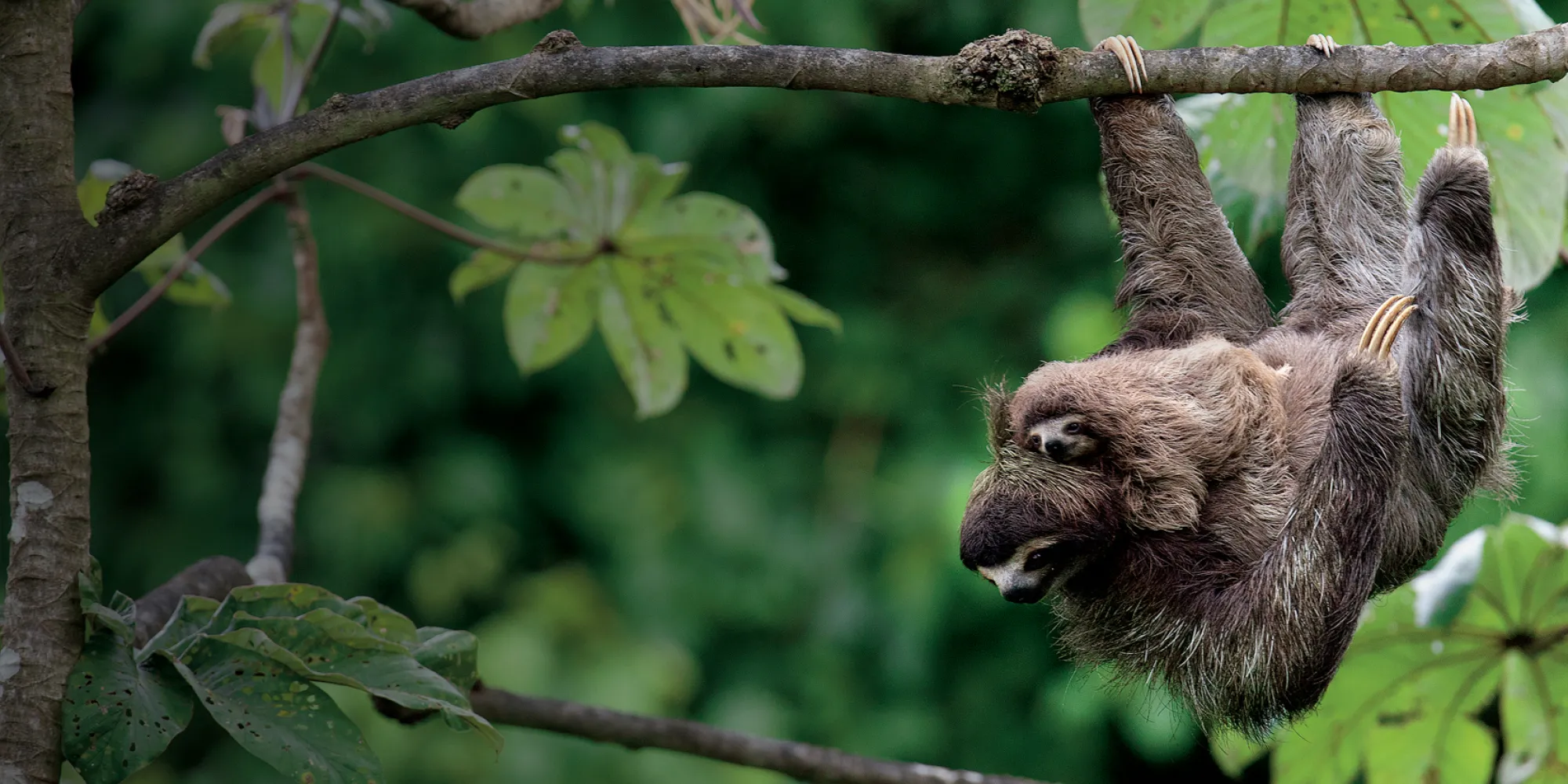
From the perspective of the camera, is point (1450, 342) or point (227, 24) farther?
point (227, 24)

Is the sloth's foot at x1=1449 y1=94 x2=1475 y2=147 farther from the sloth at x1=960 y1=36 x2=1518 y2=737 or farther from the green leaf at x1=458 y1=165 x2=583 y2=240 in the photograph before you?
the green leaf at x1=458 y1=165 x2=583 y2=240

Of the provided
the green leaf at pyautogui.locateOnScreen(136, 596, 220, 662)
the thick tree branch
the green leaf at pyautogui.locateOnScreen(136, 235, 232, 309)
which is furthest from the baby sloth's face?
the green leaf at pyautogui.locateOnScreen(136, 235, 232, 309)

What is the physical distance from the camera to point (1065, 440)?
186 cm

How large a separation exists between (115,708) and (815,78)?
989 mm

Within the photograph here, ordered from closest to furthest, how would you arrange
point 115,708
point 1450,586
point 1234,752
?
1. point 115,708
2. point 1450,586
3. point 1234,752

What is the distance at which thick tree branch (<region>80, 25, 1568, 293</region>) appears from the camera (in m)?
1.38

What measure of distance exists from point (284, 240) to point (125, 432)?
1.18 meters

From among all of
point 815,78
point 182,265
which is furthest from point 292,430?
point 815,78

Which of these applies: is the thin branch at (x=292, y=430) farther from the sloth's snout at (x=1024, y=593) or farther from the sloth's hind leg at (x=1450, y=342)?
the sloth's hind leg at (x=1450, y=342)

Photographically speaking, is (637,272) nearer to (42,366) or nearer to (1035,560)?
(1035,560)

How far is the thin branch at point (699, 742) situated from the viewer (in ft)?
6.61

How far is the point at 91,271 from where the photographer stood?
1.37 meters

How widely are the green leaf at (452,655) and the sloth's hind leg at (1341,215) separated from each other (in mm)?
1444

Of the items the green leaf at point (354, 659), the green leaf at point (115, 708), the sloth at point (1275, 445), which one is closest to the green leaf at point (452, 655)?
the green leaf at point (354, 659)
